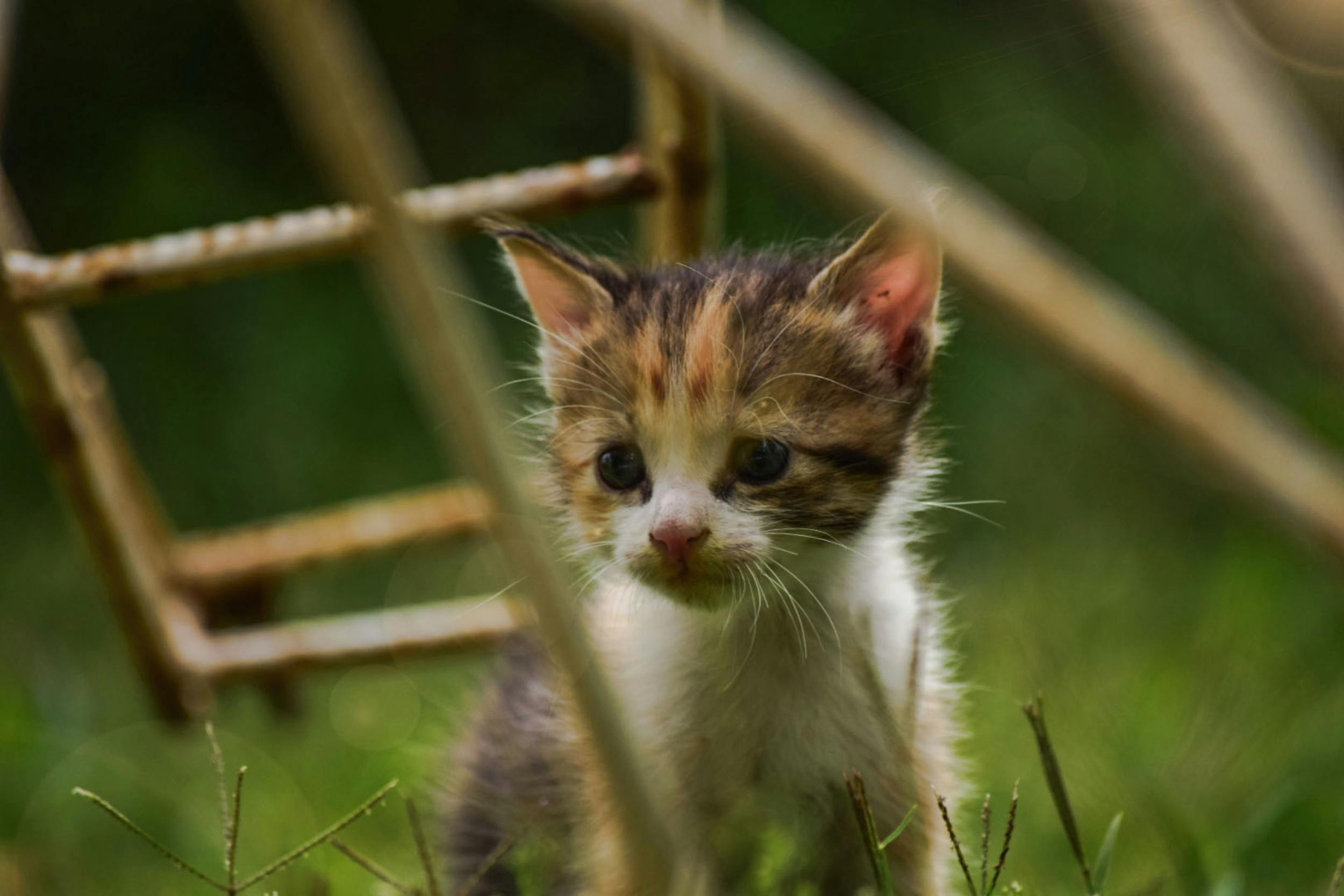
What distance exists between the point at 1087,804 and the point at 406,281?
1356mm

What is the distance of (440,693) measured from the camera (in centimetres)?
281

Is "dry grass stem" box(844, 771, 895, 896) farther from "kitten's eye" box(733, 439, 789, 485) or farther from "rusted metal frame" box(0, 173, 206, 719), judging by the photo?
"rusted metal frame" box(0, 173, 206, 719)

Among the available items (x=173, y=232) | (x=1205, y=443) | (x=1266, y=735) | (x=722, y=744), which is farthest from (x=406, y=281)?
(x=173, y=232)

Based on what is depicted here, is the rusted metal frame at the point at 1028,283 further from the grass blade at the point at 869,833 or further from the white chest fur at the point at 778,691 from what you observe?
the white chest fur at the point at 778,691

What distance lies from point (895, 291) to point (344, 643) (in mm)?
1174

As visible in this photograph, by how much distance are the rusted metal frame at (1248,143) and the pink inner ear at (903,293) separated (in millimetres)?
374

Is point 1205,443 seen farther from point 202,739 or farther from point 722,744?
point 202,739

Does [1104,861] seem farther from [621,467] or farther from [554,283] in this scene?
[554,283]

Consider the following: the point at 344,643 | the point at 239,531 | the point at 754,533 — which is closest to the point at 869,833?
the point at 754,533

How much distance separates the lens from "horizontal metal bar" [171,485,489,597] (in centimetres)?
236

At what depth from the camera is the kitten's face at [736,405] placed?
1.29 metres

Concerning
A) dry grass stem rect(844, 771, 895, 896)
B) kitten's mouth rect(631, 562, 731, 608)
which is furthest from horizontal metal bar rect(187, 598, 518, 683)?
dry grass stem rect(844, 771, 895, 896)

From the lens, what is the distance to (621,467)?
1.37 metres

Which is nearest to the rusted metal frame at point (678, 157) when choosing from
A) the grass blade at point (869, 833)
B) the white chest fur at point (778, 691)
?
the white chest fur at point (778, 691)
